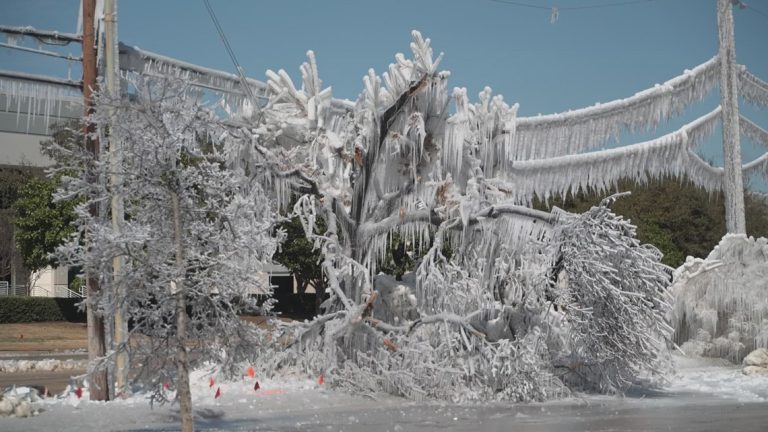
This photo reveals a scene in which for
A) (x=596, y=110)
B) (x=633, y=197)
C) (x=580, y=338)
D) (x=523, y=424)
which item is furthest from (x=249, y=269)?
(x=633, y=197)

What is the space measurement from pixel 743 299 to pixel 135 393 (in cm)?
1314

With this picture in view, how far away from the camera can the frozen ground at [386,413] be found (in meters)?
11.7

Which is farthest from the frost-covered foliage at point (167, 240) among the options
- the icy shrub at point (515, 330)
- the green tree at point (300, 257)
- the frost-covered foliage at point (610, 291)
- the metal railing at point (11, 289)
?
the metal railing at point (11, 289)

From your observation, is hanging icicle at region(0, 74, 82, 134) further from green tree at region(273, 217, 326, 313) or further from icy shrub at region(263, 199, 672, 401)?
green tree at region(273, 217, 326, 313)

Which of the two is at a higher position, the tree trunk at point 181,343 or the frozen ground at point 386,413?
the tree trunk at point 181,343

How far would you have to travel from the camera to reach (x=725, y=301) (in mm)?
19938

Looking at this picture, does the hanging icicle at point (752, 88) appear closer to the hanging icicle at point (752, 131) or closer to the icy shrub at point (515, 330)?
the hanging icicle at point (752, 131)

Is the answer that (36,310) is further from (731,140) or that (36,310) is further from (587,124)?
(731,140)

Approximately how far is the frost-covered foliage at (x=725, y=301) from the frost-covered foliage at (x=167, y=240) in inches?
550

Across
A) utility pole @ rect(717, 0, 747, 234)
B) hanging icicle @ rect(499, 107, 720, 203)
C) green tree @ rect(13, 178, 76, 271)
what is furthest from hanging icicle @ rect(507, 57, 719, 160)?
green tree @ rect(13, 178, 76, 271)

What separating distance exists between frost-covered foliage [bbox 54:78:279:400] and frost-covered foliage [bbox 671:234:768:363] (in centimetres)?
1397

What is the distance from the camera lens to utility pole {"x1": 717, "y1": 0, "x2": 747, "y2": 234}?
20.7 m

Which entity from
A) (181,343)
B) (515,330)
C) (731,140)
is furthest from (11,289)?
(181,343)

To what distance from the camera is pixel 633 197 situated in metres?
47.0
